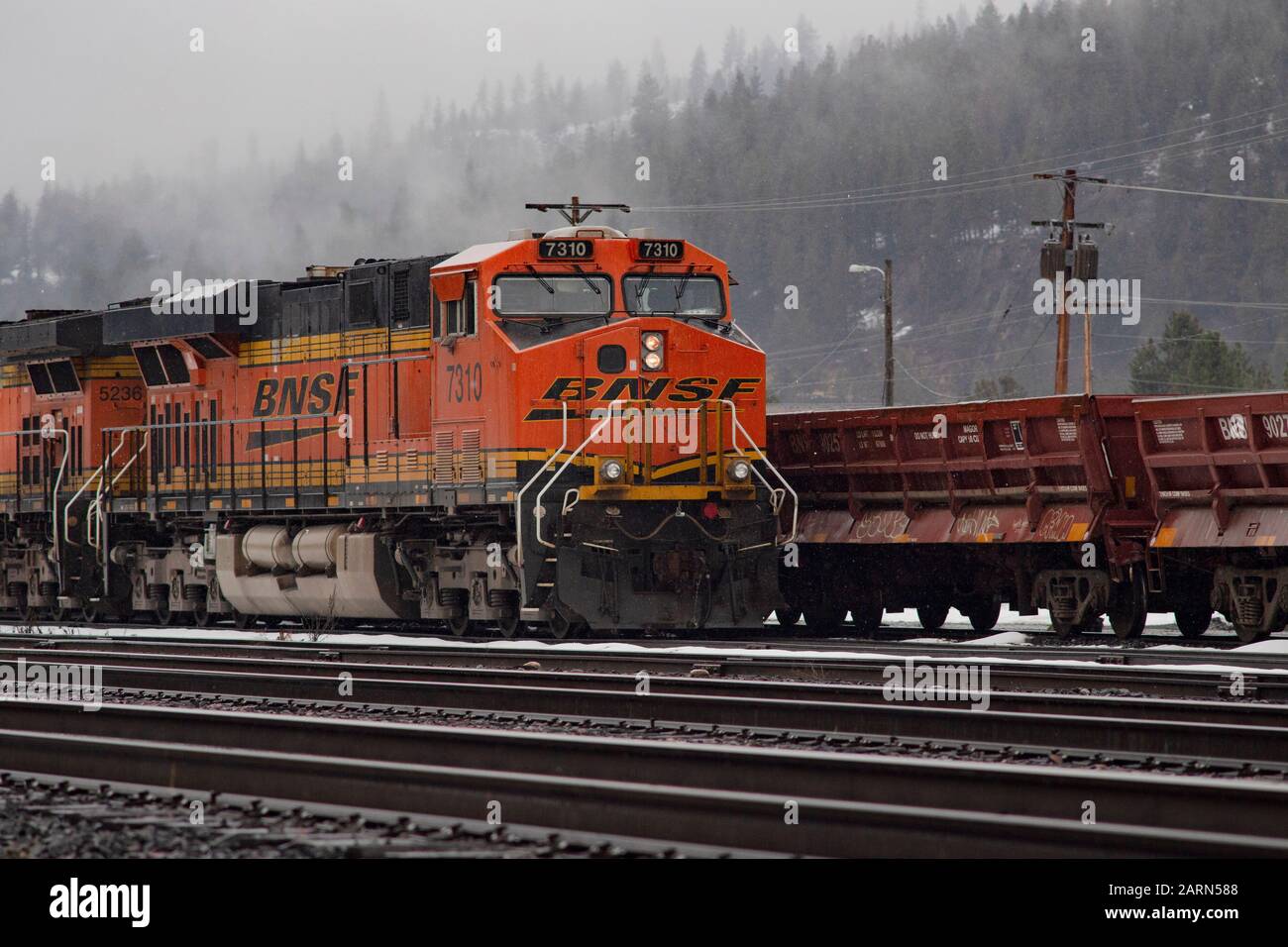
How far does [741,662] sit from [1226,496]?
18.0ft

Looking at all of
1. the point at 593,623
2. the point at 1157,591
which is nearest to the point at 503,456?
the point at 593,623

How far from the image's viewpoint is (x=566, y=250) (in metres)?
18.6

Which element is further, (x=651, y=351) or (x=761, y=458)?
(x=761, y=458)

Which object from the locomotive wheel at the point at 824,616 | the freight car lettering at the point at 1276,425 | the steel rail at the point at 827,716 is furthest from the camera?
the locomotive wheel at the point at 824,616

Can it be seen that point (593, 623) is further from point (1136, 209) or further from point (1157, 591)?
point (1136, 209)

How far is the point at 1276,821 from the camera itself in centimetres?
668

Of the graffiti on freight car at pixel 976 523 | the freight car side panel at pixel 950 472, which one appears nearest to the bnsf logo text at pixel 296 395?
the freight car side panel at pixel 950 472

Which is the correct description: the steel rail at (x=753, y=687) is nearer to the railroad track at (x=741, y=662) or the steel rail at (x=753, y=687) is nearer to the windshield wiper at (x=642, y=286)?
the railroad track at (x=741, y=662)

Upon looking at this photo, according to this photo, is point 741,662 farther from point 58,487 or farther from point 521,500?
point 58,487

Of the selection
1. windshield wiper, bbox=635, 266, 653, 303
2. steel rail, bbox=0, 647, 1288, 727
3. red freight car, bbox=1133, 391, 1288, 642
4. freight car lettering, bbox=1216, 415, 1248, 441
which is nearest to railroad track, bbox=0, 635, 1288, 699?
steel rail, bbox=0, 647, 1288, 727

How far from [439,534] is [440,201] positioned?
14129cm

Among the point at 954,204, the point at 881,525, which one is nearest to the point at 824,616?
the point at 881,525

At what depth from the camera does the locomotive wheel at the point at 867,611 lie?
2117cm

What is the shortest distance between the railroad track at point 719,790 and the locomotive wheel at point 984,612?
40.4ft
